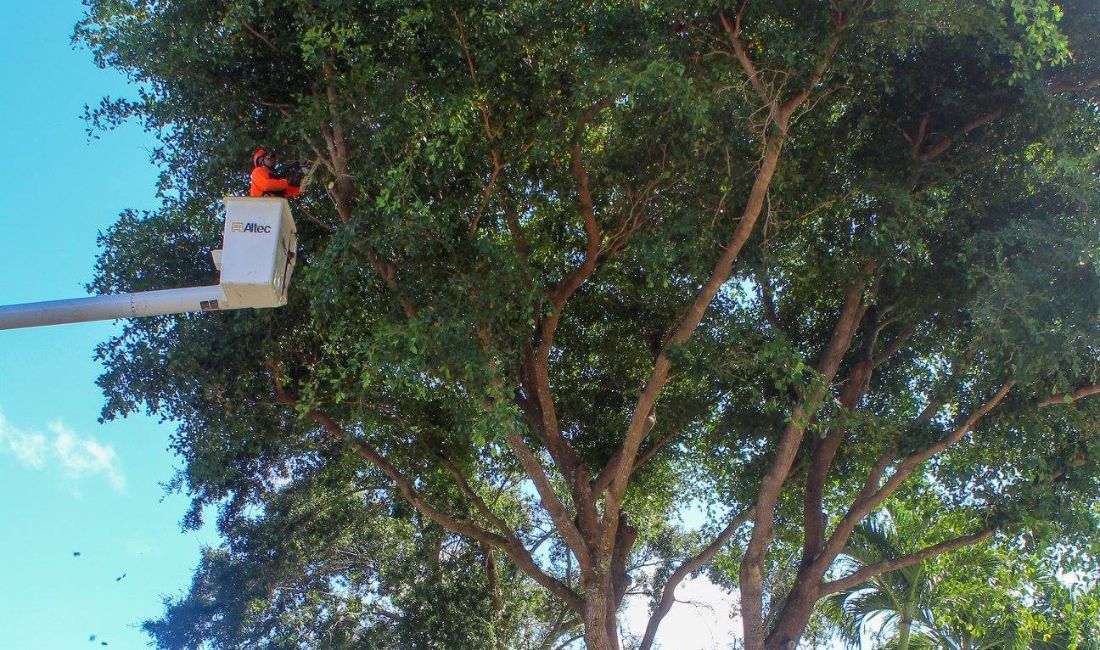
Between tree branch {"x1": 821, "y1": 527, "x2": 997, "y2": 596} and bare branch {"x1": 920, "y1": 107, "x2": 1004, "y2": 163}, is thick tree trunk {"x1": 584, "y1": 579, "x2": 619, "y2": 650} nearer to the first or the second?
tree branch {"x1": 821, "y1": 527, "x2": 997, "y2": 596}

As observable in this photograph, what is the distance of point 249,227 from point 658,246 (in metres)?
6.85

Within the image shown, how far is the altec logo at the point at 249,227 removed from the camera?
535 centimetres

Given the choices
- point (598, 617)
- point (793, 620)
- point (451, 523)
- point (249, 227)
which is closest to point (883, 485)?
point (793, 620)

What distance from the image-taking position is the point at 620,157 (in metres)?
13.1

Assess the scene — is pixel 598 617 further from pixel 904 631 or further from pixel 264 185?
pixel 264 185

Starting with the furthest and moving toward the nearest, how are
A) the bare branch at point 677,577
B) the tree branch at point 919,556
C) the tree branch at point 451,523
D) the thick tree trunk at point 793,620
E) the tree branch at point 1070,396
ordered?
1. the bare branch at point 677,577
2. the tree branch at point 451,523
3. the thick tree trunk at point 793,620
4. the tree branch at point 919,556
5. the tree branch at point 1070,396

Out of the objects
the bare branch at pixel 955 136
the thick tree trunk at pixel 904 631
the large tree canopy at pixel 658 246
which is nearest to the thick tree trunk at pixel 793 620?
the large tree canopy at pixel 658 246

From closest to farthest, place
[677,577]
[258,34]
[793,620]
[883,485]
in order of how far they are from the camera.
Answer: [258,34]
[883,485]
[793,620]
[677,577]

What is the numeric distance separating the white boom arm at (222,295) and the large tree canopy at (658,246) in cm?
525

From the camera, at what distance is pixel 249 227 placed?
17.6ft

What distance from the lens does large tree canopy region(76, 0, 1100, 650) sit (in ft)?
36.6

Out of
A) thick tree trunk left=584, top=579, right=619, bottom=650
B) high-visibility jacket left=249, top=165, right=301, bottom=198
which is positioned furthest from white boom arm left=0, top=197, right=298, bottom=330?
thick tree trunk left=584, top=579, right=619, bottom=650

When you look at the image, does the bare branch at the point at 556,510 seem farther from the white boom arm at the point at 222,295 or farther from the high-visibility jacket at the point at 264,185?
the white boom arm at the point at 222,295

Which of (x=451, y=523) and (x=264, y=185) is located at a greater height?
(x=451, y=523)
